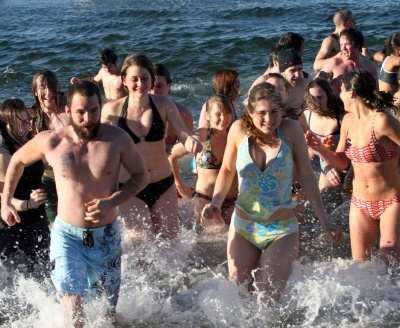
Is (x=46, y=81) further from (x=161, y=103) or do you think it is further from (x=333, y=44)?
(x=333, y=44)

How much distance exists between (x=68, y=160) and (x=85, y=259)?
0.70 metres

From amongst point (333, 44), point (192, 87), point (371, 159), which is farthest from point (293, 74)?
point (192, 87)

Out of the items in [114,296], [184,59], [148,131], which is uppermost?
[148,131]

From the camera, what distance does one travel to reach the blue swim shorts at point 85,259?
15.5ft

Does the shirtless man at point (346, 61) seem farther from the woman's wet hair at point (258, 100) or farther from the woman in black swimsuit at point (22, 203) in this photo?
the woman in black swimsuit at point (22, 203)

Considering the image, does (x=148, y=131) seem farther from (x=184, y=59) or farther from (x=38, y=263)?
(x=184, y=59)

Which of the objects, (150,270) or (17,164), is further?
(150,270)

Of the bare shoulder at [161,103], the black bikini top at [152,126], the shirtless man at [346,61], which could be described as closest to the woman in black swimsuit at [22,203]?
the black bikini top at [152,126]

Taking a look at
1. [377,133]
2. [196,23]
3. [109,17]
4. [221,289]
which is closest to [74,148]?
[221,289]

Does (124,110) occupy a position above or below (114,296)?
above

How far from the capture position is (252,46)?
16.2 meters

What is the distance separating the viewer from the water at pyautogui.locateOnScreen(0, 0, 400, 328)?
546 cm

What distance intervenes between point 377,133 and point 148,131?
1.95 m

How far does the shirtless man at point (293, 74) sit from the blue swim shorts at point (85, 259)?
314 cm
